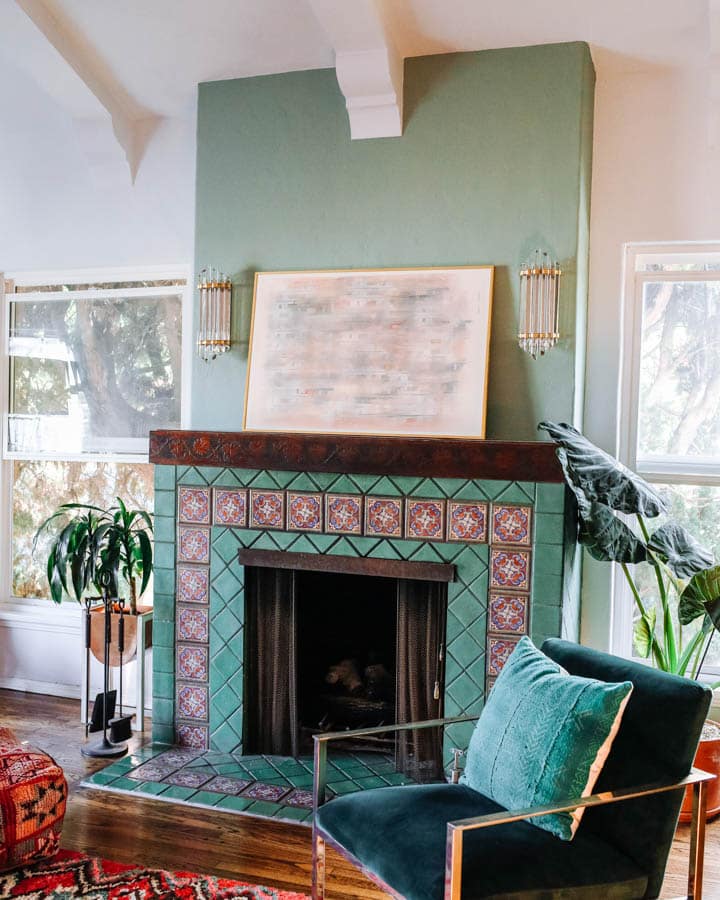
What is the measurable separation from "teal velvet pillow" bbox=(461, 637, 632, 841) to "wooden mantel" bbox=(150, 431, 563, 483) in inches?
40.1

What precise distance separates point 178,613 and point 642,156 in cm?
276

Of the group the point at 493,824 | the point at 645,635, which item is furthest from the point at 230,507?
the point at 493,824

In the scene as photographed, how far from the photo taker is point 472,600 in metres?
3.25

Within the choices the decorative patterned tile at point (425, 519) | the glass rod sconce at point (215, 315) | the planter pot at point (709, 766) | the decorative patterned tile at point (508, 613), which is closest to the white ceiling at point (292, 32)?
the glass rod sconce at point (215, 315)

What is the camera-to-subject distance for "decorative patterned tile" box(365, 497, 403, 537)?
331 cm

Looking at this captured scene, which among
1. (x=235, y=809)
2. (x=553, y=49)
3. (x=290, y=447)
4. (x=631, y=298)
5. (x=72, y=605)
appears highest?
(x=553, y=49)

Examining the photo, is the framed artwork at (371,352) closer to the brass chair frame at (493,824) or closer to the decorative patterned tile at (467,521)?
the decorative patterned tile at (467,521)

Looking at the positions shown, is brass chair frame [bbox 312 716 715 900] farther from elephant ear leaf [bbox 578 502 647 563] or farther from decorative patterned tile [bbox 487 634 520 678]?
elephant ear leaf [bbox 578 502 647 563]

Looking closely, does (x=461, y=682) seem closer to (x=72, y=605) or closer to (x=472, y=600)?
(x=472, y=600)

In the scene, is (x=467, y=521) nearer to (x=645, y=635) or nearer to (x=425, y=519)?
(x=425, y=519)

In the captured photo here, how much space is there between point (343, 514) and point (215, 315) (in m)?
1.11

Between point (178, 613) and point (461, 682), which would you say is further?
point (178, 613)

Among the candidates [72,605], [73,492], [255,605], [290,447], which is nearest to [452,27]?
[290,447]

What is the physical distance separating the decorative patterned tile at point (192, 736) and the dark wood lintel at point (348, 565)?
76 cm
